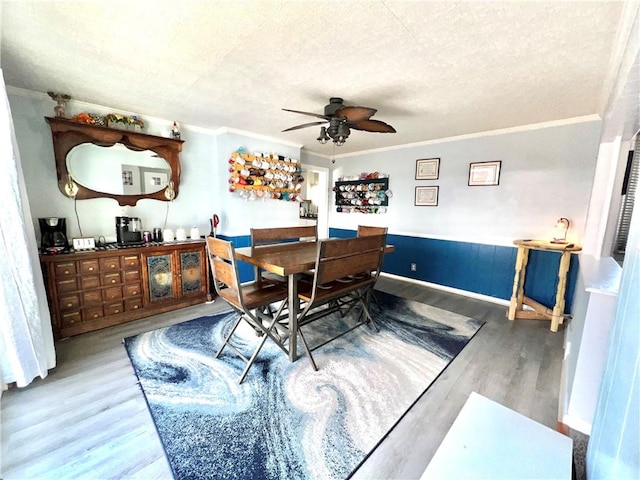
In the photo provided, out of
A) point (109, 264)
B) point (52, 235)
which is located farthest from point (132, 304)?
point (52, 235)

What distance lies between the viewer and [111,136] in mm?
2688

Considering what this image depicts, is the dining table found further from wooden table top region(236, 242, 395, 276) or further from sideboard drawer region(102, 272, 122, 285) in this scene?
sideboard drawer region(102, 272, 122, 285)

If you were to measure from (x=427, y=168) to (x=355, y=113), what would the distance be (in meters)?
2.33

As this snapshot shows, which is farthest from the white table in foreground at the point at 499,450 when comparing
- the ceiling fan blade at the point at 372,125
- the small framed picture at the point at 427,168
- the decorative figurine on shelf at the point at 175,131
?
the decorative figurine on shelf at the point at 175,131

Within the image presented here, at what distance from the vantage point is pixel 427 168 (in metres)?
3.90

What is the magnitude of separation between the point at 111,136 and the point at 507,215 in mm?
4648

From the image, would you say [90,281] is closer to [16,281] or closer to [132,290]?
[132,290]

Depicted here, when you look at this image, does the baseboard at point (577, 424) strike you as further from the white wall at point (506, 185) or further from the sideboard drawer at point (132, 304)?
the sideboard drawer at point (132, 304)

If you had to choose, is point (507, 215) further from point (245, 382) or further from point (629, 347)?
point (245, 382)

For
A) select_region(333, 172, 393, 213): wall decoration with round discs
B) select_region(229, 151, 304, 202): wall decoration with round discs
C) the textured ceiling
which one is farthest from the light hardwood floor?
select_region(333, 172, 393, 213): wall decoration with round discs

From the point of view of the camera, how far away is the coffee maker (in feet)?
9.00

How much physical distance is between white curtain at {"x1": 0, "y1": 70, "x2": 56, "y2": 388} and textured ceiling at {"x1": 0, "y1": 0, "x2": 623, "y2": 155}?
58cm

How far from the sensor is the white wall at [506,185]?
2.79m

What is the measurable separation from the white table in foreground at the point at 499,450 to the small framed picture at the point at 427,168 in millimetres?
3414
